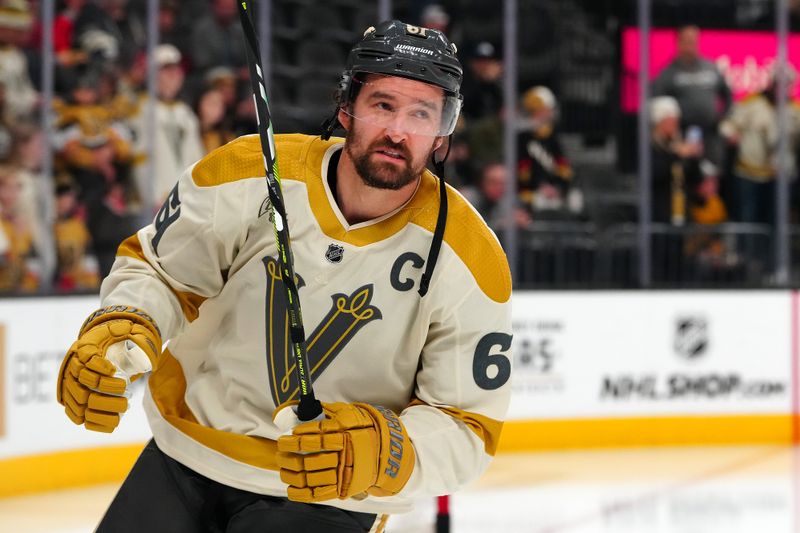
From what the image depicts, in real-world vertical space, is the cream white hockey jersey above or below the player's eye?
below

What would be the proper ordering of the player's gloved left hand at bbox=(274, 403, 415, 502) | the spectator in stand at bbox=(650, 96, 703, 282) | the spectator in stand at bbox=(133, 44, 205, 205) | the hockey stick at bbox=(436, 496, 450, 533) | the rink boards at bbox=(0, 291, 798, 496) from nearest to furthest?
the player's gloved left hand at bbox=(274, 403, 415, 502), the hockey stick at bbox=(436, 496, 450, 533), the spectator in stand at bbox=(133, 44, 205, 205), the rink boards at bbox=(0, 291, 798, 496), the spectator in stand at bbox=(650, 96, 703, 282)

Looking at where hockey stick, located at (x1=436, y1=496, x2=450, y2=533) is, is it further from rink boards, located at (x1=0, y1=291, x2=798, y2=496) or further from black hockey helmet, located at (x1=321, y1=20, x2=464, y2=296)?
rink boards, located at (x1=0, y1=291, x2=798, y2=496)

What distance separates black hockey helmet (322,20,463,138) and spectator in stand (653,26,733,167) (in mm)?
5038

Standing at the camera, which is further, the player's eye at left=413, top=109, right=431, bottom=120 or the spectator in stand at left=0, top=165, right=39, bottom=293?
the spectator in stand at left=0, top=165, right=39, bottom=293

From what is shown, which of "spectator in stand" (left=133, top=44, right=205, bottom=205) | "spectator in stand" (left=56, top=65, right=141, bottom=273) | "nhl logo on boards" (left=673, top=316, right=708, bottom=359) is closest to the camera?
"spectator in stand" (left=56, top=65, right=141, bottom=273)

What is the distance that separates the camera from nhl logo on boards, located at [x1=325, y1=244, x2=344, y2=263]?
226cm

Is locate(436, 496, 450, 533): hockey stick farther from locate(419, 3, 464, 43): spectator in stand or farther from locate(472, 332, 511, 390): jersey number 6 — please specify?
locate(419, 3, 464, 43): spectator in stand

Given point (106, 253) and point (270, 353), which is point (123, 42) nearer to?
point (106, 253)

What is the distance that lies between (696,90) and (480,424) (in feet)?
17.5

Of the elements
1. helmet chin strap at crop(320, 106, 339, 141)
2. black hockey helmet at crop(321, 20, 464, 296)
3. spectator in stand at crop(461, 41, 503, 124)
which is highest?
spectator in stand at crop(461, 41, 503, 124)

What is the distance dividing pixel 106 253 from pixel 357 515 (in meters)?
3.64

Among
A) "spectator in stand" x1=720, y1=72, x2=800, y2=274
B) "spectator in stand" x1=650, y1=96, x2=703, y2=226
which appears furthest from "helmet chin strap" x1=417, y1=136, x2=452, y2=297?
"spectator in stand" x1=720, y1=72, x2=800, y2=274

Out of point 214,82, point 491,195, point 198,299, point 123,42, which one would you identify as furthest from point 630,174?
point 198,299

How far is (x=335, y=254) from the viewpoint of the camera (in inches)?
89.1
